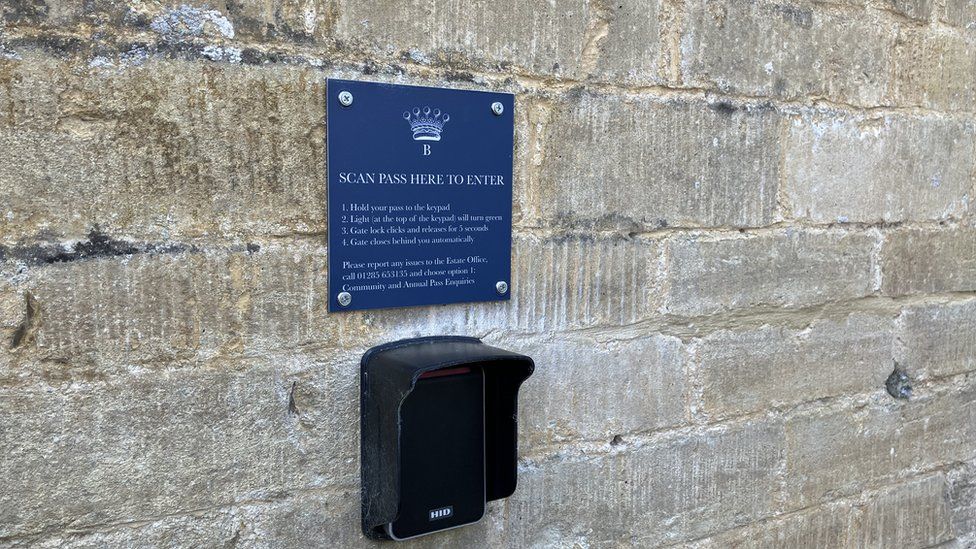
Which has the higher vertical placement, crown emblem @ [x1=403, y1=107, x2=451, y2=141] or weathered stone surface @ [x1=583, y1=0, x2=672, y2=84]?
weathered stone surface @ [x1=583, y1=0, x2=672, y2=84]

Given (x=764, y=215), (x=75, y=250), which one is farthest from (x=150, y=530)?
(x=764, y=215)

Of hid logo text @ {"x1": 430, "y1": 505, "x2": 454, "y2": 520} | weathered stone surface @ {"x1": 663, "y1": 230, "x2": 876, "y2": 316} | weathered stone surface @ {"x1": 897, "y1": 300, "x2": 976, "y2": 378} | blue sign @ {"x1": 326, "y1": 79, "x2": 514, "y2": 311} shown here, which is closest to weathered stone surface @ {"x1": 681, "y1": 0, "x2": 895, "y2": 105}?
weathered stone surface @ {"x1": 663, "y1": 230, "x2": 876, "y2": 316}

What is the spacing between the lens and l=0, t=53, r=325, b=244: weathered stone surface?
1.57 metres

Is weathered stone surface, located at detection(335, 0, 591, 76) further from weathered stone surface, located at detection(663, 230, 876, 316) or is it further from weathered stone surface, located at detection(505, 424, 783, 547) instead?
weathered stone surface, located at detection(505, 424, 783, 547)

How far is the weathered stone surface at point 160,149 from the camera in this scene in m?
1.57

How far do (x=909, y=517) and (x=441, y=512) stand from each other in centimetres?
197

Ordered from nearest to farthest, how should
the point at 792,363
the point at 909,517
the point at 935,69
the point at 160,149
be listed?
the point at 160,149 < the point at 792,363 < the point at 935,69 < the point at 909,517

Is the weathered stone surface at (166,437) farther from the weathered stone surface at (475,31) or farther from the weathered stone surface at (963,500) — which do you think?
the weathered stone surface at (963,500)

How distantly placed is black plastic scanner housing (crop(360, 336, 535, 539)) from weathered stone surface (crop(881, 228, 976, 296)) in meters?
1.56

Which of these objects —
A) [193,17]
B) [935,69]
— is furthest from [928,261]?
[193,17]

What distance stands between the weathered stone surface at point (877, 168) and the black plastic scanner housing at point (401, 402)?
119 cm

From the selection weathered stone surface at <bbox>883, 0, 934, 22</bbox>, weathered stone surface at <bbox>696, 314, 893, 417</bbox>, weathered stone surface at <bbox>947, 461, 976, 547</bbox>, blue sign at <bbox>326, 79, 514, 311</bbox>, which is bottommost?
weathered stone surface at <bbox>947, 461, 976, 547</bbox>

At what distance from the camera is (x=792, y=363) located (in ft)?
Result: 8.75

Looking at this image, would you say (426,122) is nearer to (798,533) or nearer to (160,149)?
(160,149)
